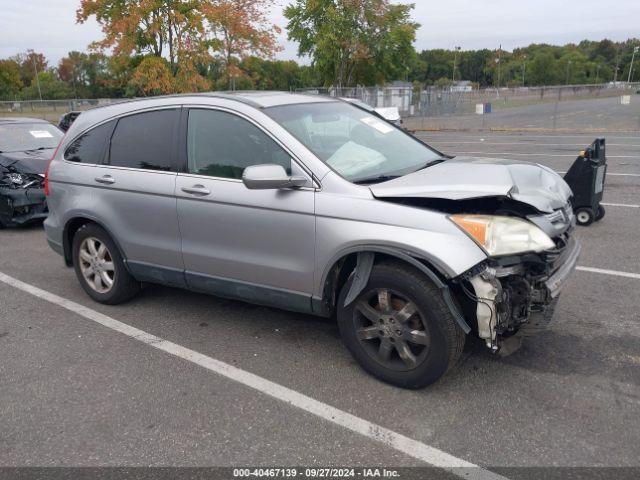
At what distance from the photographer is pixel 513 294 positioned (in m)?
3.17

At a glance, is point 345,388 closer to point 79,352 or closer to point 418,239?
point 418,239

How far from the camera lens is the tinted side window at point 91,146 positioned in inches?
188

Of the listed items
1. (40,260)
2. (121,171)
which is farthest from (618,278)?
(40,260)

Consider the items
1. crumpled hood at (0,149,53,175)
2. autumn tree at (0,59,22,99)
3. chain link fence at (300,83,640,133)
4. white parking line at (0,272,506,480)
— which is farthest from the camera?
autumn tree at (0,59,22,99)

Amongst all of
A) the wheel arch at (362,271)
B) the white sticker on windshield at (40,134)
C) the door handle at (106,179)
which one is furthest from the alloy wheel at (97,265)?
the white sticker on windshield at (40,134)

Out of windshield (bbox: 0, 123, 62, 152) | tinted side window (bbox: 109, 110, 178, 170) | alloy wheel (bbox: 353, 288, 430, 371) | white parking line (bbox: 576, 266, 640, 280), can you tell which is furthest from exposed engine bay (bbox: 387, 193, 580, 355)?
windshield (bbox: 0, 123, 62, 152)

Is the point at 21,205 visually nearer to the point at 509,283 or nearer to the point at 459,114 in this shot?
the point at 509,283

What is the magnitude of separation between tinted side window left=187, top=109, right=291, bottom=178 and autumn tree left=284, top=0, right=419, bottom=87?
119 feet

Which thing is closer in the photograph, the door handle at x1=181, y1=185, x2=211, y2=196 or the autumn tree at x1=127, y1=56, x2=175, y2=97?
the door handle at x1=181, y1=185, x2=211, y2=196

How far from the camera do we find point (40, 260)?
6574mm

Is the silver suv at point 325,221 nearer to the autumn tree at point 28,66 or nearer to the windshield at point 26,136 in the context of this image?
the windshield at point 26,136

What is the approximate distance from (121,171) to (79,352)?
1.50m

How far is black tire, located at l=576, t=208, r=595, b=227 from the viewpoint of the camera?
709 cm

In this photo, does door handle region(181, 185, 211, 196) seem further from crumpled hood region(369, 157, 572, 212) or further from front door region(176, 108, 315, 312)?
crumpled hood region(369, 157, 572, 212)
